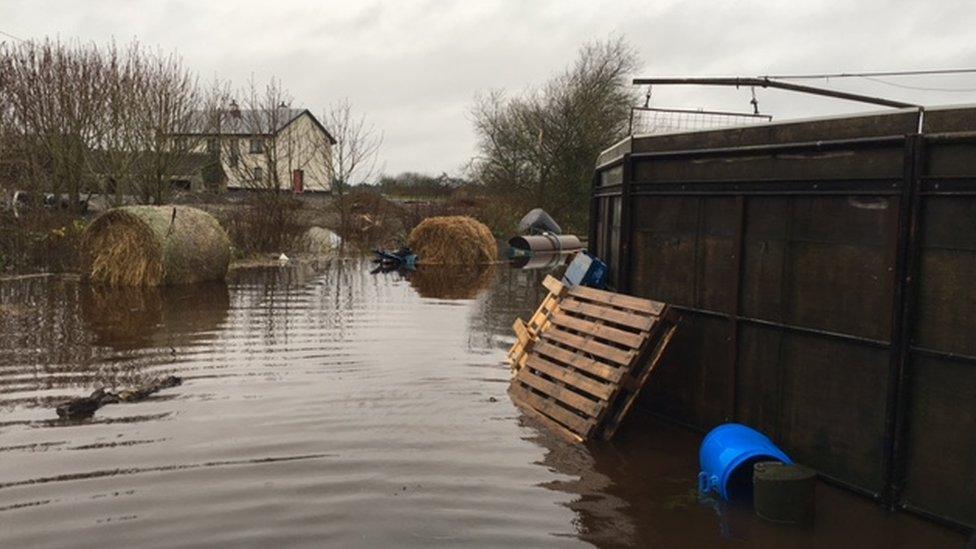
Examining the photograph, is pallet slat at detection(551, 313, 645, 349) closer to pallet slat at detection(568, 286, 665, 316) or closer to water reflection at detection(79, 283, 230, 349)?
pallet slat at detection(568, 286, 665, 316)

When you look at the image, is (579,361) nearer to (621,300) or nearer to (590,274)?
(621,300)

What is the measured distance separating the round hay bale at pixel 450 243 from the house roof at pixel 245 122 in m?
8.37

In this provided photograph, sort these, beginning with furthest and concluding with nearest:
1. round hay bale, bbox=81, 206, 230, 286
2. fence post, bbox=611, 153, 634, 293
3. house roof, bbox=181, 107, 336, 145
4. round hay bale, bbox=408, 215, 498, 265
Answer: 1. house roof, bbox=181, 107, 336, 145
2. round hay bale, bbox=408, 215, 498, 265
3. round hay bale, bbox=81, 206, 230, 286
4. fence post, bbox=611, 153, 634, 293

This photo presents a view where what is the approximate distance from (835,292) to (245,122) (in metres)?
31.1

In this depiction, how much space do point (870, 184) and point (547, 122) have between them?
3853 cm

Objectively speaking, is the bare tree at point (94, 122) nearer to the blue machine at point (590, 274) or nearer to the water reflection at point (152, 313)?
the water reflection at point (152, 313)

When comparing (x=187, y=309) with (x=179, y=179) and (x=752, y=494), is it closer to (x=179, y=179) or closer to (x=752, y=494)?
(x=752, y=494)

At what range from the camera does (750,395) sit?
7.15m

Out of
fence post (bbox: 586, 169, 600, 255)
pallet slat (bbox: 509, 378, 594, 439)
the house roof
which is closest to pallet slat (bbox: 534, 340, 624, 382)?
pallet slat (bbox: 509, 378, 594, 439)

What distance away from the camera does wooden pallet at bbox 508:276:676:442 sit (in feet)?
24.4

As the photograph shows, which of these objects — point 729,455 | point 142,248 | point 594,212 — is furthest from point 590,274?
point 142,248

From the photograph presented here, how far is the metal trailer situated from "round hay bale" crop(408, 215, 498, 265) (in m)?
19.3

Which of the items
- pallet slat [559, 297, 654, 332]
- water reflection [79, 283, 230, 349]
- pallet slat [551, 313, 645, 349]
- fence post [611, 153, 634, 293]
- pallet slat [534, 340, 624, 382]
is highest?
fence post [611, 153, 634, 293]

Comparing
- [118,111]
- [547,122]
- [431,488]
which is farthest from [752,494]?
[547,122]
